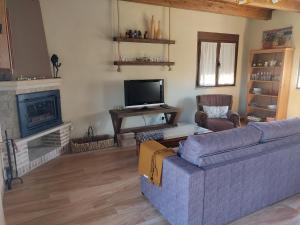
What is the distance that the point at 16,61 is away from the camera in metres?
3.12

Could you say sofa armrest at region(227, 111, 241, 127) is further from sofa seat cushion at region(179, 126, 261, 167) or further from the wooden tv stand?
sofa seat cushion at region(179, 126, 261, 167)

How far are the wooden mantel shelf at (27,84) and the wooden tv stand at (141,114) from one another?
114cm

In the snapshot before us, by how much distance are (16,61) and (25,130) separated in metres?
0.96

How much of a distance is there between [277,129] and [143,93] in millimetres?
2744

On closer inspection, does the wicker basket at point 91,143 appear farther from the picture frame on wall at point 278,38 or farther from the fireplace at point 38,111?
the picture frame on wall at point 278,38

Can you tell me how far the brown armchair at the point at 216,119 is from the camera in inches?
177

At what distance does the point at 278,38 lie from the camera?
5.25 metres

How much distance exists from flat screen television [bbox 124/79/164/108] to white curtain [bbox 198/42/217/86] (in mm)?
1333

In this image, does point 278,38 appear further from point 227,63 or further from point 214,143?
point 214,143

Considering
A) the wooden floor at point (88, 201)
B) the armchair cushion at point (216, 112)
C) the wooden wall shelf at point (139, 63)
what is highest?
the wooden wall shelf at point (139, 63)

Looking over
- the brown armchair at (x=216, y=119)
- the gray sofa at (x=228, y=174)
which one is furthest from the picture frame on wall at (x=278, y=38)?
the gray sofa at (x=228, y=174)

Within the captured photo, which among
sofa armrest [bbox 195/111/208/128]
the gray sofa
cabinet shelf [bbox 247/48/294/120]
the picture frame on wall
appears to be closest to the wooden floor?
the gray sofa

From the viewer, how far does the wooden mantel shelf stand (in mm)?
3006

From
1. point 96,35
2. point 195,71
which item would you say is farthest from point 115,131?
point 195,71
